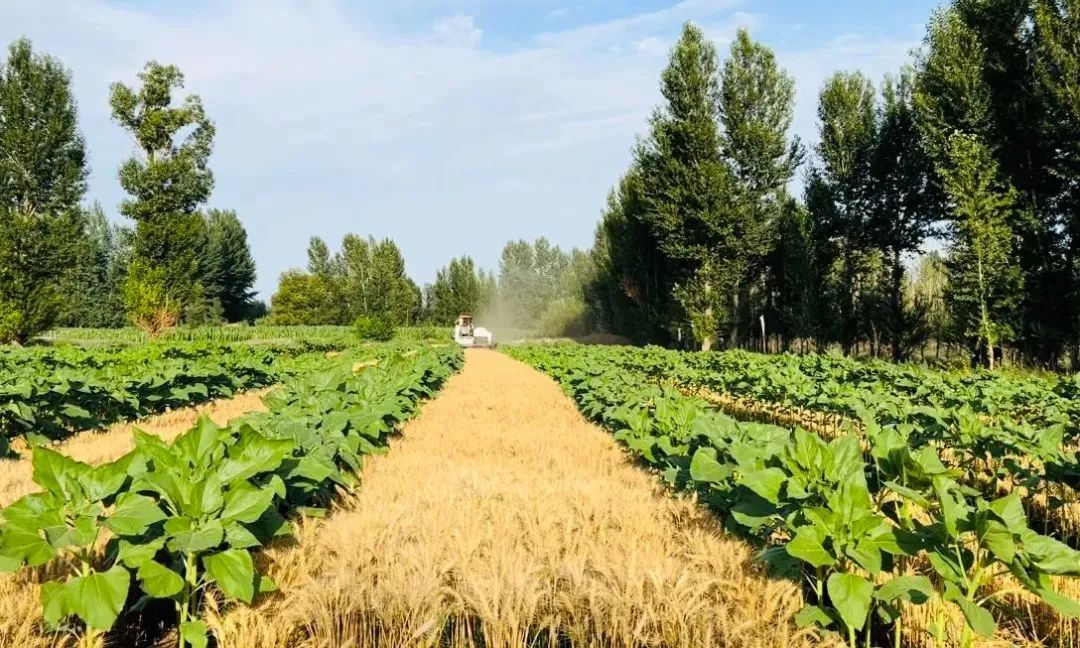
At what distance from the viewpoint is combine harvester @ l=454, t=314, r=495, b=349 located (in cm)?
4900

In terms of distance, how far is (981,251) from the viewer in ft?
64.5

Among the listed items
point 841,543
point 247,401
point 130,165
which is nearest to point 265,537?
point 841,543

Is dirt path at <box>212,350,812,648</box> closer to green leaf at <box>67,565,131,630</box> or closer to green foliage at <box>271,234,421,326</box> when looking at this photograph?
green leaf at <box>67,565,131,630</box>

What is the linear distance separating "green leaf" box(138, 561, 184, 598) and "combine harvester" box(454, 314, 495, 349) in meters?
46.0

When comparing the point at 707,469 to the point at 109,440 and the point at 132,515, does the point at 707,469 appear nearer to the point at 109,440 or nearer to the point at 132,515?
the point at 132,515

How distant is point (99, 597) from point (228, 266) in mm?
79101

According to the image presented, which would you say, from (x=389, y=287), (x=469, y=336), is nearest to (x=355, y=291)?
(x=389, y=287)

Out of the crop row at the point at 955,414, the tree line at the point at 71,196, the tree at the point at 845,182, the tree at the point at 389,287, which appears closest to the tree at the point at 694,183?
the tree at the point at 845,182

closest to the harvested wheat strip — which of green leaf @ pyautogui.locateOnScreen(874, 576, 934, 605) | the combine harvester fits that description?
green leaf @ pyautogui.locateOnScreen(874, 576, 934, 605)

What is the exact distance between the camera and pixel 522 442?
7363 millimetres

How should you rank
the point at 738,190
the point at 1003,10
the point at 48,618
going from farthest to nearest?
the point at 738,190 → the point at 1003,10 → the point at 48,618

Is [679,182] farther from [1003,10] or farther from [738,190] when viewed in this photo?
[1003,10]

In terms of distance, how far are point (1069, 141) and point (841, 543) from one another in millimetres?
20957

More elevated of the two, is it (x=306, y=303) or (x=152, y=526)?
(x=306, y=303)
